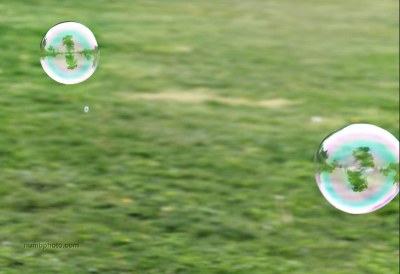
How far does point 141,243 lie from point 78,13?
20.7 feet

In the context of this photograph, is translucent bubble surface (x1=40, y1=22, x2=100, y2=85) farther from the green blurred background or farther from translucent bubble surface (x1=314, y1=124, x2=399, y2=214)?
translucent bubble surface (x1=314, y1=124, x2=399, y2=214)

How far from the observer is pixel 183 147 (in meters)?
6.07

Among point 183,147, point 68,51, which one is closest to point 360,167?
point 183,147

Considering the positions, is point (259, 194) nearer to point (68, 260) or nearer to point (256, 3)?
point (68, 260)

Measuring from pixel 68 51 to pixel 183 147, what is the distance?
4.89 ft

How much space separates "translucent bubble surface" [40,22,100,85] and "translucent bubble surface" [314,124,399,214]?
2.46 metres

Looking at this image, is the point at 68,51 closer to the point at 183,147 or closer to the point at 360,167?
the point at 183,147

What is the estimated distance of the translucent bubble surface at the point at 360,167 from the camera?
4.08 meters

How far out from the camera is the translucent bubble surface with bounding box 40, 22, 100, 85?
543 centimetres

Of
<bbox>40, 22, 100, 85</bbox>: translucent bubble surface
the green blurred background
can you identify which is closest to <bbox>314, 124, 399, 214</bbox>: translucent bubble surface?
the green blurred background

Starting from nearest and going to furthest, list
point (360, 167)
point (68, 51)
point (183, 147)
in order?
point (360, 167) < point (68, 51) < point (183, 147)

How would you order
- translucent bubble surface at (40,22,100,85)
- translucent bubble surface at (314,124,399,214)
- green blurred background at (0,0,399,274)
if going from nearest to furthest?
translucent bubble surface at (314,124,399,214)
green blurred background at (0,0,399,274)
translucent bubble surface at (40,22,100,85)

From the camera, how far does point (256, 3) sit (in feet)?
41.5

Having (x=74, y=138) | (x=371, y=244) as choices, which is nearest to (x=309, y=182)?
(x=371, y=244)
